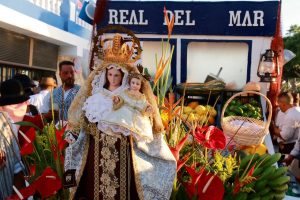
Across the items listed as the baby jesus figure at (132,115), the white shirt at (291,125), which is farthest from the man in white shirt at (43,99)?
the white shirt at (291,125)

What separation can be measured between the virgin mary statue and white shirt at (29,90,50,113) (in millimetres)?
1939

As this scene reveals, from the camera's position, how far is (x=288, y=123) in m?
5.14

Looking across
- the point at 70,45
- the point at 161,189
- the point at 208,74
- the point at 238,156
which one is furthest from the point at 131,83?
the point at 70,45

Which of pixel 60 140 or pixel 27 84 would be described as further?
pixel 27 84

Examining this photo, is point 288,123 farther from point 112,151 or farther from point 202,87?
point 112,151

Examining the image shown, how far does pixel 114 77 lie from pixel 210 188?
94 cm

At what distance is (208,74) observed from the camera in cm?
532

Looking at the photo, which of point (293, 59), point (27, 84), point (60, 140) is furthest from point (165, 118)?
point (293, 59)

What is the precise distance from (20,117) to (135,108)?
0.90 meters

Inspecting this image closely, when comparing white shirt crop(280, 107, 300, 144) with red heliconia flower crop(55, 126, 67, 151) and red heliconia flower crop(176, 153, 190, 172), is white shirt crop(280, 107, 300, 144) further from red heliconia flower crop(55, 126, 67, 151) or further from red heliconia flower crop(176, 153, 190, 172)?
red heliconia flower crop(55, 126, 67, 151)

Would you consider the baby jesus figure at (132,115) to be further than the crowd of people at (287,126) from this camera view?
No

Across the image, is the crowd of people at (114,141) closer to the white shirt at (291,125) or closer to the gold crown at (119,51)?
the gold crown at (119,51)

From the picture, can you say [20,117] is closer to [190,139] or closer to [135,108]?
[135,108]

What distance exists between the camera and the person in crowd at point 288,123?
507 cm
